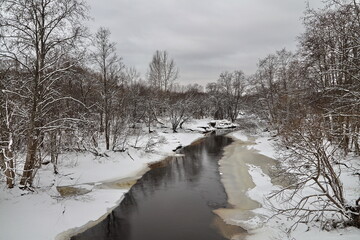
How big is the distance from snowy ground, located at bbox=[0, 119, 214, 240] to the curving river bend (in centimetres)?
66

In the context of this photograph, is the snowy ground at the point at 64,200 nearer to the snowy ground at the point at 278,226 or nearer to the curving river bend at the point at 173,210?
the curving river bend at the point at 173,210

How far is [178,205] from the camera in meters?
10.9

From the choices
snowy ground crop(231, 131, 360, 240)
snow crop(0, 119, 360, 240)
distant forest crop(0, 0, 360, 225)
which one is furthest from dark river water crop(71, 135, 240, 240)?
distant forest crop(0, 0, 360, 225)

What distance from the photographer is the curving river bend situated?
334 inches

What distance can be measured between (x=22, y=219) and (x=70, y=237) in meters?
1.66

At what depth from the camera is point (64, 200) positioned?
1002 cm

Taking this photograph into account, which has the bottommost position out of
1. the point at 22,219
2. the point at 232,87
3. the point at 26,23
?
the point at 22,219

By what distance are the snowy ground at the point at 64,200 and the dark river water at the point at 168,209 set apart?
0.65m

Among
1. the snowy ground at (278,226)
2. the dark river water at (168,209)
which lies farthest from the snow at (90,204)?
the dark river water at (168,209)

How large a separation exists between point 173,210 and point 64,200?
4433 mm

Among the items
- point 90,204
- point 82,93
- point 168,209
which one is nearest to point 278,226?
point 168,209

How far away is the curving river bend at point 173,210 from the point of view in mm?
8477

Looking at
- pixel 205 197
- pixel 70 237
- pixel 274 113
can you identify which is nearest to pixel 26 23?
pixel 70 237

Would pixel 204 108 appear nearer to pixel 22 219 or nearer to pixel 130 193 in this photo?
pixel 130 193
